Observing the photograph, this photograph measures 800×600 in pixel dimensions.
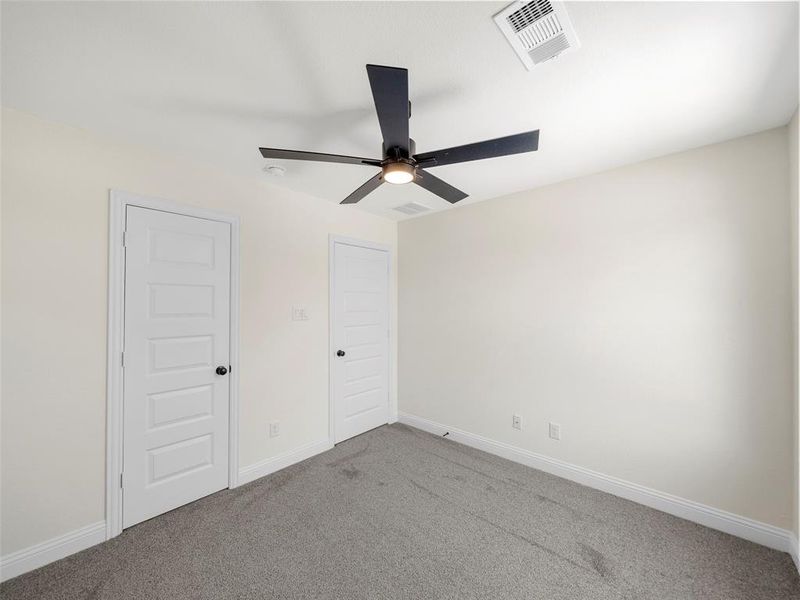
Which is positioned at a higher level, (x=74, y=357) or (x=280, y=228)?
(x=280, y=228)

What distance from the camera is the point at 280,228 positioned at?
2.97 metres

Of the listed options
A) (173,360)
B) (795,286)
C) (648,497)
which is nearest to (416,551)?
(648,497)

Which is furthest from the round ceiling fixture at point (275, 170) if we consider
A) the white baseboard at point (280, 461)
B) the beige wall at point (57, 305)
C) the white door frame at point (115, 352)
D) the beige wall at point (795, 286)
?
the beige wall at point (795, 286)

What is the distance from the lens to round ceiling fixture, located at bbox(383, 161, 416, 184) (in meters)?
1.66

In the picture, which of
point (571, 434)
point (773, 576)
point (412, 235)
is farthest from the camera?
point (412, 235)

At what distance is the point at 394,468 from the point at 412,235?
2523 millimetres

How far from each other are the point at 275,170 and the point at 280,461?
8.07ft

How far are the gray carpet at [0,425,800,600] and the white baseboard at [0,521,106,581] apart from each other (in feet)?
0.15

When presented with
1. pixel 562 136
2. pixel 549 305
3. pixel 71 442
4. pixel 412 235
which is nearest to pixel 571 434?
pixel 549 305

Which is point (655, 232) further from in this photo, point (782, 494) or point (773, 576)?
point (773, 576)

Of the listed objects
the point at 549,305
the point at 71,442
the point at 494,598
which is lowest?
the point at 494,598

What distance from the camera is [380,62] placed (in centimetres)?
146

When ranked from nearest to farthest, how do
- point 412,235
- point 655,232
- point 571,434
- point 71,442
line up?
1. point 71,442
2. point 655,232
3. point 571,434
4. point 412,235

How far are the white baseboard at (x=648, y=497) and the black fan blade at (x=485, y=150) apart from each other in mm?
2541
